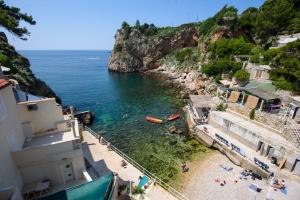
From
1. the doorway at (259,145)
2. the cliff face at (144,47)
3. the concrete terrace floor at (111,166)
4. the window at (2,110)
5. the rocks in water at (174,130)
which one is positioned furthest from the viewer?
the cliff face at (144,47)

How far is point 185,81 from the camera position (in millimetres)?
65312

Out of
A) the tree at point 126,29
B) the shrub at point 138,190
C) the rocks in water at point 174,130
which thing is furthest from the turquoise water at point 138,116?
the tree at point 126,29

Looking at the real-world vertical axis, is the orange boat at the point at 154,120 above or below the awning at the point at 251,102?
below

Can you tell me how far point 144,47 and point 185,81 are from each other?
3585cm

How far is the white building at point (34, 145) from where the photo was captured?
453 inches

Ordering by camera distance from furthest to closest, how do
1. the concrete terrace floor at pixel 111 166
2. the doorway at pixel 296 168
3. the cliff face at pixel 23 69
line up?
the cliff face at pixel 23 69 → the doorway at pixel 296 168 → the concrete terrace floor at pixel 111 166

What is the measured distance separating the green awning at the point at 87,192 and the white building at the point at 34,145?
224cm

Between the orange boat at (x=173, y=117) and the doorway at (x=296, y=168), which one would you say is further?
the orange boat at (x=173, y=117)

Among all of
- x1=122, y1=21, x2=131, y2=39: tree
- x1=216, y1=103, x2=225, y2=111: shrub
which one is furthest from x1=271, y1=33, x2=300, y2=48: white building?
x1=122, y1=21, x2=131, y2=39: tree

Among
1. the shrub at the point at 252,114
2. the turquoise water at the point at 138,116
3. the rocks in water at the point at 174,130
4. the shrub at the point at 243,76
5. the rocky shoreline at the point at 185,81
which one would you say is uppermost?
the shrub at the point at 243,76

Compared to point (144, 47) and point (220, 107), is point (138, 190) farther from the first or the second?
point (144, 47)

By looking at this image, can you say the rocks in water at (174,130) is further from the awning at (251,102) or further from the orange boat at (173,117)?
the awning at (251,102)

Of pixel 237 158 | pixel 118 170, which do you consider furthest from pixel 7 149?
pixel 237 158

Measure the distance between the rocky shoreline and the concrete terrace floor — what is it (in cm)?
3132
